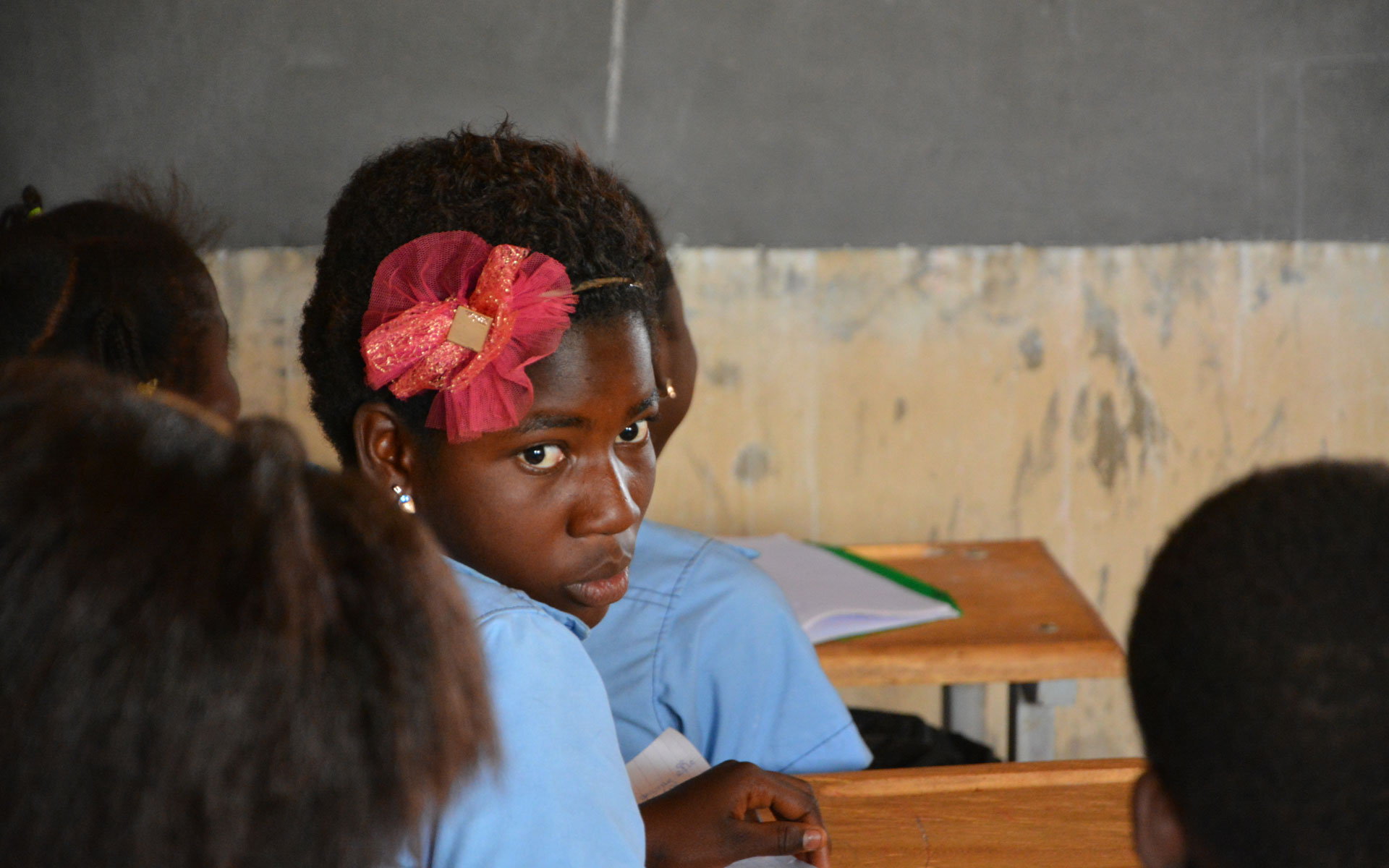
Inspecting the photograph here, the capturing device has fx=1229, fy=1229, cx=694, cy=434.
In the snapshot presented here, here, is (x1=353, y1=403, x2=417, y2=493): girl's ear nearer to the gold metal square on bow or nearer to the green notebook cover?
the gold metal square on bow

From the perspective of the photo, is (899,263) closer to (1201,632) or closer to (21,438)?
(1201,632)

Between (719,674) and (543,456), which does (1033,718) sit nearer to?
(719,674)

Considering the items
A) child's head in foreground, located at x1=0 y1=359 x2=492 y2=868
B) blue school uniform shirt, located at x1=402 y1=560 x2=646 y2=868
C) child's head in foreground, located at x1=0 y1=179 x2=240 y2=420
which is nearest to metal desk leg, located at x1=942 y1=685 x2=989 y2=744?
child's head in foreground, located at x1=0 y1=179 x2=240 y2=420

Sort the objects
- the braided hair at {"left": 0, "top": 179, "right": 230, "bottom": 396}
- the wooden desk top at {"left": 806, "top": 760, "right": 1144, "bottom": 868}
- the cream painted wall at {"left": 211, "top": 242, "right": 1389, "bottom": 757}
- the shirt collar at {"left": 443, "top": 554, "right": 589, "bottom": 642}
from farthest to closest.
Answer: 1. the cream painted wall at {"left": 211, "top": 242, "right": 1389, "bottom": 757}
2. the braided hair at {"left": 0, "top": 179, "right": 230, "bottom": 396}
3. the wooden desk top at {"left": 806, "top": 760, "right": 1144, "bottom": 868}
4. the shirt collar at {"left": 443, "top": 554, "right": 589, "bottom": 642}

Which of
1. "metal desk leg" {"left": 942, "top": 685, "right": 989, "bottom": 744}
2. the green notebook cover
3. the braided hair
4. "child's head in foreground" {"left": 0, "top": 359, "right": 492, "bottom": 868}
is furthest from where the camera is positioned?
"metal desk leg" {"left": 942, "top": 685, "right": 989, "bottom": 744}

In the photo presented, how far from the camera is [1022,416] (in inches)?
99.8

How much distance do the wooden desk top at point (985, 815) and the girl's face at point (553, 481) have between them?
1.06ft

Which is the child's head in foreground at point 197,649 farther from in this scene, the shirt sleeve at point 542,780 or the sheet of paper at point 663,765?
the sheet of paper at point 663,765

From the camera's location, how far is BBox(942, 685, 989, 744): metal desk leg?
1927 mm

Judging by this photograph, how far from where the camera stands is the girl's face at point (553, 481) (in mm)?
940

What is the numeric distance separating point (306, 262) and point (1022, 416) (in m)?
1.46

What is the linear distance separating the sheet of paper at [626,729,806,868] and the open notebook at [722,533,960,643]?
0.55m

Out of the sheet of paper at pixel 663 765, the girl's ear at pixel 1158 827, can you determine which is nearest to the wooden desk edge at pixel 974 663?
the sheet of paper at pixel 663 765

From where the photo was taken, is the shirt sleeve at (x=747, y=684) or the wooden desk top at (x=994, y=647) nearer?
the shirt sleeve at (x=747, y=684)
